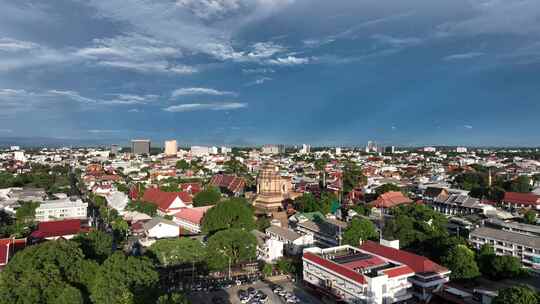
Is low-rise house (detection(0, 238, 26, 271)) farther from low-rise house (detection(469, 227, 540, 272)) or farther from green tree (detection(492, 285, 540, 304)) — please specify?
low-rise house (detection(469, 227, 540, 272))

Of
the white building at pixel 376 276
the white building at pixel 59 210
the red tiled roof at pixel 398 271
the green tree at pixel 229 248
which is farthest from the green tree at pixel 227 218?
the white building at pixel 59 210

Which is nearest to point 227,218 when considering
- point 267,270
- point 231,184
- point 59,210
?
point 267,270

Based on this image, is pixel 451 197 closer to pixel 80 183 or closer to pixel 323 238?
pixel 323 238

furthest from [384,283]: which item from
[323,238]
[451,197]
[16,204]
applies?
[16,204]

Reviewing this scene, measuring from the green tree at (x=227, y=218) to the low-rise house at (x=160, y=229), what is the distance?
2.95 metres

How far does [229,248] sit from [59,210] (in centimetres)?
2409

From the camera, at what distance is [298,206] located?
37.5 m

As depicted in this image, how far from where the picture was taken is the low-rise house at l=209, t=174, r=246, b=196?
50.8 m

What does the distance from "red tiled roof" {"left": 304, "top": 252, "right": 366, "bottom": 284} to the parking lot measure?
1725 millimetres

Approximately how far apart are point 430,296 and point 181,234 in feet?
67.6

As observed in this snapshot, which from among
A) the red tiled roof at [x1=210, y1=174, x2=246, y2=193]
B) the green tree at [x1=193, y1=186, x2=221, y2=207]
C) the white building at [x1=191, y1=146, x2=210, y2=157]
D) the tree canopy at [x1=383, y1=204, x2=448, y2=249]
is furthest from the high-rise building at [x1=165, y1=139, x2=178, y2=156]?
the tree canopy at [x1=383, y1=204, x2=448, y2=249]

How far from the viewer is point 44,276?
15.6m

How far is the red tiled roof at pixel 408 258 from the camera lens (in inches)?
716

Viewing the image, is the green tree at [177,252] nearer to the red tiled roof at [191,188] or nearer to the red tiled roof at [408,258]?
the red tiled roof at [408,258]
